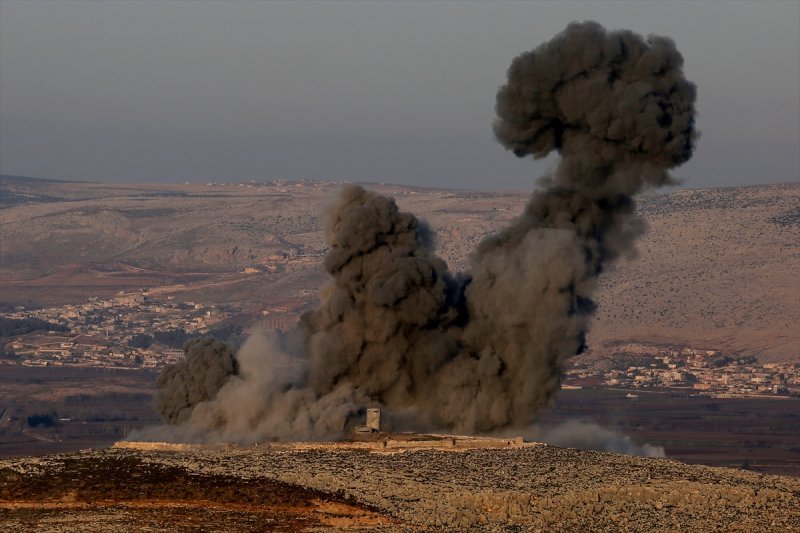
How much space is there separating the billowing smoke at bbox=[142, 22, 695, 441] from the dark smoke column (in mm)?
74

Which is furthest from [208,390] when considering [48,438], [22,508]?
[48,438]

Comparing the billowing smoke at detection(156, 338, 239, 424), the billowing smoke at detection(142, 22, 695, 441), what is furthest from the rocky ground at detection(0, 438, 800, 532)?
the billowing smoke at detection(156, 338, 239, 424)

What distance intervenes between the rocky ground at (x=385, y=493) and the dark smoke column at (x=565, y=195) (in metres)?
9.11

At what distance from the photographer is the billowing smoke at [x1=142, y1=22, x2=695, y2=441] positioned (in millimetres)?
76562

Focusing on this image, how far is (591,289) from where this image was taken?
257 ft

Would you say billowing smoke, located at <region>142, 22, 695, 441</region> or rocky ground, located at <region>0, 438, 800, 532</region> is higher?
billowing smoke, located at <region>142, 22, 695, 441</region>

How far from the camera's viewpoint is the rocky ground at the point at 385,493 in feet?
172

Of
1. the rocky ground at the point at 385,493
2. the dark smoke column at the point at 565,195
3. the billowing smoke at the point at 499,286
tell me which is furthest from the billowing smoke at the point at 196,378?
the dark smoke column at the point at 565,195

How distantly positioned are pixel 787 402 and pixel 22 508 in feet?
458

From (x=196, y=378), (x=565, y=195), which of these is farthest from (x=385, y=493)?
(x=565, y=195)

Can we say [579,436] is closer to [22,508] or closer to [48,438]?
[22,508]

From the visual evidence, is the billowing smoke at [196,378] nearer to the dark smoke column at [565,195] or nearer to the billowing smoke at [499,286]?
the billowing smoke at [499,286]

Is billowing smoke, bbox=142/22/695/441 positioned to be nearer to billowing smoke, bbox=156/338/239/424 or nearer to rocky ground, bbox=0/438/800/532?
billowing smoke, bbox=156/338/239/424

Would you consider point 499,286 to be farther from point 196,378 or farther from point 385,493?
point 385,493
